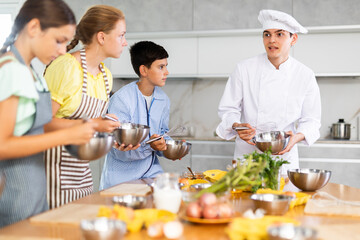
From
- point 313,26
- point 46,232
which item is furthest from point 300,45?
point 46,232

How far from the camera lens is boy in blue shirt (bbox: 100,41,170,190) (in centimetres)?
249

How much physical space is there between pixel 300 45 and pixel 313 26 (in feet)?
0.75

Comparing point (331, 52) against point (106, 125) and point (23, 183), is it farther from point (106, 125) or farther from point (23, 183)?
point (23, 183)

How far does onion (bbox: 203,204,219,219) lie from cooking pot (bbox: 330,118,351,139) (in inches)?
140

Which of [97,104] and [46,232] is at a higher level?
[97,104]

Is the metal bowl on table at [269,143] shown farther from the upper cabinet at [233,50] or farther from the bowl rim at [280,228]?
the upper cabinet at [233,50]

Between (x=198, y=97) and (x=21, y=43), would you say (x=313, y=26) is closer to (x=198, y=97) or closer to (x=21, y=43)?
(x=198, y=97)

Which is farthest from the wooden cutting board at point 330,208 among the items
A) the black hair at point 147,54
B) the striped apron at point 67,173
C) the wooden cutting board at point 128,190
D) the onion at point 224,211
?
the black hair at point 147,54

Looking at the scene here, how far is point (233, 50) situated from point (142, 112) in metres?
2.13

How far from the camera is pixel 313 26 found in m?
4.29

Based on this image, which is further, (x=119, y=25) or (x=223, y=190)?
(x=119, y=25)

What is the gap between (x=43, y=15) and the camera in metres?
1.46

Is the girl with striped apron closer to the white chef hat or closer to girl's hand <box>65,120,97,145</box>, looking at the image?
girl's hand <box>65,120,97,145</box>

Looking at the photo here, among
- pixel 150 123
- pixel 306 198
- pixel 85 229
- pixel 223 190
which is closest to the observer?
pixel 85 229
